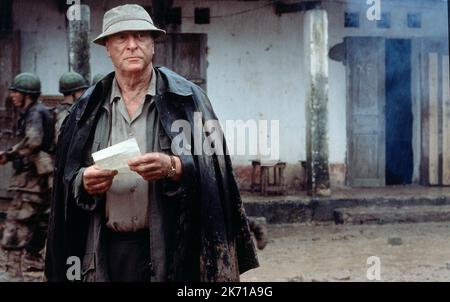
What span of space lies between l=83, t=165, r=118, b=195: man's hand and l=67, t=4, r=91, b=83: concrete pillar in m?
6.37

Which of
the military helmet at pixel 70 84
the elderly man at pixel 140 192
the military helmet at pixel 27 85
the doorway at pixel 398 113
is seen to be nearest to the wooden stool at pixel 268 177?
the doorway at pixel 398 113

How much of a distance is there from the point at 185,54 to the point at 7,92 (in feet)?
9.18


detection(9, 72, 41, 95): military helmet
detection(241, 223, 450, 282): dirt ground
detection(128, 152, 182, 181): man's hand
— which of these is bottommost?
detection(241, 223, 450, 282): dirt ground

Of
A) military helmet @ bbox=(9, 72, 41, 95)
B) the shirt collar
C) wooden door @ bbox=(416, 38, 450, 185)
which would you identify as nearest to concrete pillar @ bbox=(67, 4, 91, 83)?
military helmet @ bbox=(9, 72, 41, 95)

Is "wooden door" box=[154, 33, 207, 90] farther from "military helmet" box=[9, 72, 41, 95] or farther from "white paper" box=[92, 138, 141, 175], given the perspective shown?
"white paper" box=[92, 138, 141, 175]

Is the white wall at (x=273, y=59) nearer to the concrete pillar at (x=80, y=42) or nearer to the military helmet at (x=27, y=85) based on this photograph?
the concrete pillar at (x=80, y=42)

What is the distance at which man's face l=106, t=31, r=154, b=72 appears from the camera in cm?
330

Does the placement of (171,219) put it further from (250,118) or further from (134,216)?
(250,118)

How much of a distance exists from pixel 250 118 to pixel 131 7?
8596 millimetres

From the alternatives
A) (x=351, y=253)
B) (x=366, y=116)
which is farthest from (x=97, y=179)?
(x=366, y=116)

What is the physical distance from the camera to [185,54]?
11.7 metres

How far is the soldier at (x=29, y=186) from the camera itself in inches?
260

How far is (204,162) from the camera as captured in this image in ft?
10.9
